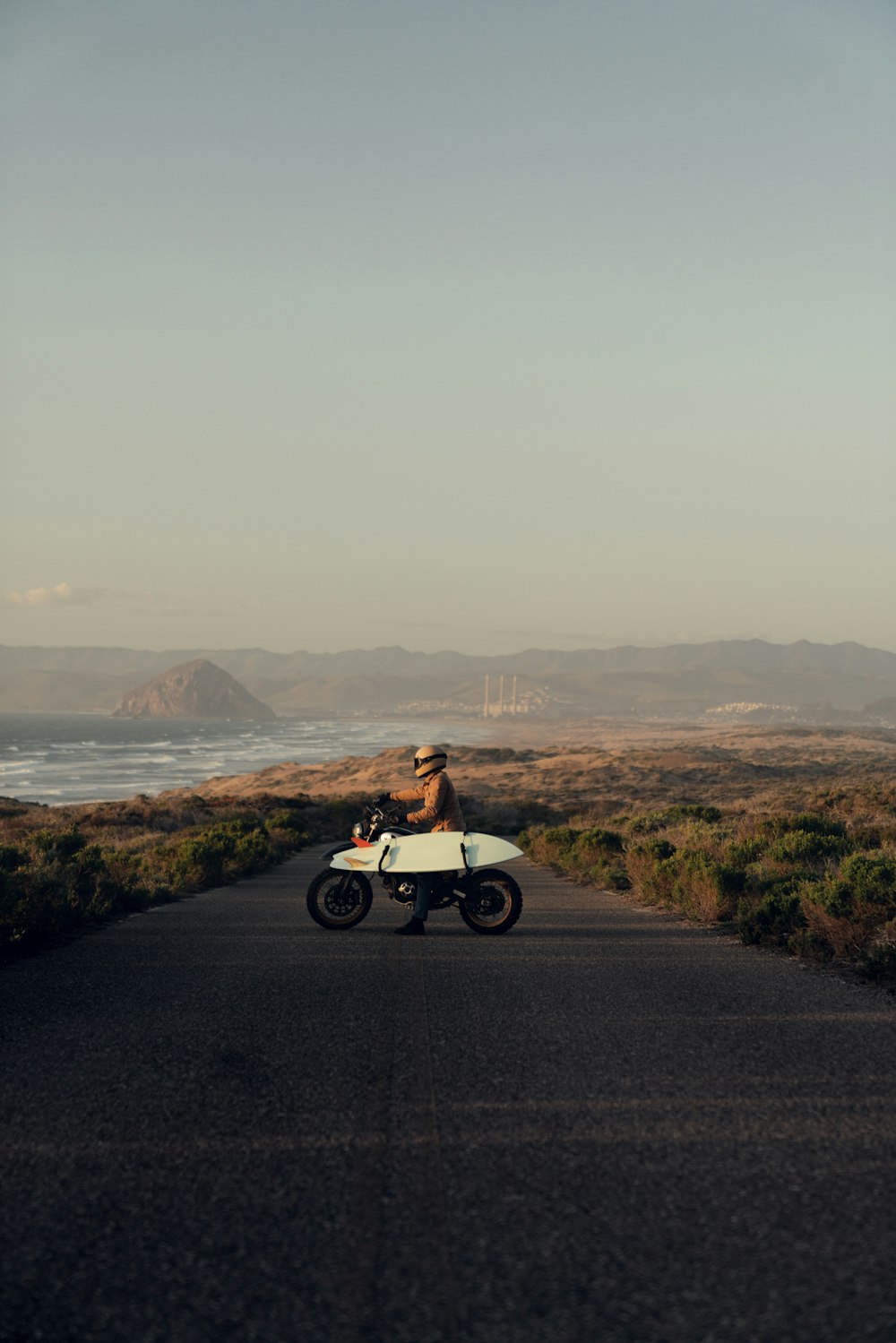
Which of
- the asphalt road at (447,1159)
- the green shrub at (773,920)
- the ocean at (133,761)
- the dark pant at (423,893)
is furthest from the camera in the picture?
the ocean at (133,761)

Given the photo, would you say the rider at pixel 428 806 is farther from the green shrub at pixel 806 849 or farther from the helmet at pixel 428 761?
the green shrub at pixel 806 849

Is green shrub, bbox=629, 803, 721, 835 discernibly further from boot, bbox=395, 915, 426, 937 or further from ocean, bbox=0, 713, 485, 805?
ocean, bbox=0, 713, 485, 805

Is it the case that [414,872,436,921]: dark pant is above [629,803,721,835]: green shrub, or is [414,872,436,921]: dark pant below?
above

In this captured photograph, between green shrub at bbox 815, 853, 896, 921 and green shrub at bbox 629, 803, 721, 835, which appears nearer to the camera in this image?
green shrub at bbox 815, 853, 896, 921

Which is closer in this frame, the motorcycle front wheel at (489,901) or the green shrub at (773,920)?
the green shrub at (773,920)

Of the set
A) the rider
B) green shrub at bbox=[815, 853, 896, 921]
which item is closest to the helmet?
the rider

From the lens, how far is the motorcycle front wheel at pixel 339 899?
12828mm

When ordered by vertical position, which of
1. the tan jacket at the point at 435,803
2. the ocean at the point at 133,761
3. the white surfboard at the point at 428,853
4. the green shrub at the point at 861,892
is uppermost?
the tan jacket at the point at 435,803

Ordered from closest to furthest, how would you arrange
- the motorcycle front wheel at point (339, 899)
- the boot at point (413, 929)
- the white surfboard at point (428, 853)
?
the white surfboard at point (428, 853)
the boot at point (413, 929)
the motorcycle front wheel at point (339, 899)

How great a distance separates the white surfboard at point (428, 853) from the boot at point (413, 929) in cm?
66

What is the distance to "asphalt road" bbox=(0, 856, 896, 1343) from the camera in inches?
141

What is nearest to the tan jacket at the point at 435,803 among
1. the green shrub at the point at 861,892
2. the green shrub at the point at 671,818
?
the green shrub at the point at 861,892

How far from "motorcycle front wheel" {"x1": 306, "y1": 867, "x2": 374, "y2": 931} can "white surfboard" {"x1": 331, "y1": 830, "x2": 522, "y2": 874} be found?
2.16 ft

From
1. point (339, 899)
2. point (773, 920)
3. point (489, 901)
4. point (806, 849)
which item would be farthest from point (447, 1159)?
point (806, 849)
